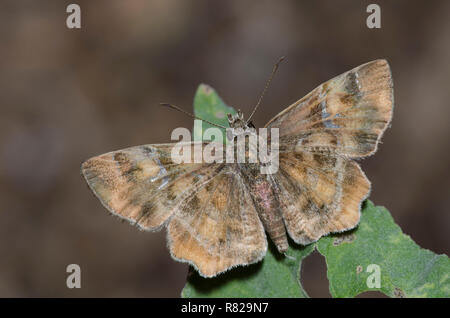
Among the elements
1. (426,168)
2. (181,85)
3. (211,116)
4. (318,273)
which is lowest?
(318,273)

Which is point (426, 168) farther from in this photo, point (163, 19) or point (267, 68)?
point (163, 19)

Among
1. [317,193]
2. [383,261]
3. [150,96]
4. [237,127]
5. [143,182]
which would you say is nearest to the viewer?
[383,261]

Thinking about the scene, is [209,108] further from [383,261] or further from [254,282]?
[383,261]

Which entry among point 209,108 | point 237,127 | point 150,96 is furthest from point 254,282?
point 150,96

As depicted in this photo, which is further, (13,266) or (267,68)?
(267,68)

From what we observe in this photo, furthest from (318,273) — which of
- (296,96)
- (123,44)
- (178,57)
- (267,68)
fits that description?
(123,44)

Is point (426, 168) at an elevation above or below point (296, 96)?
below

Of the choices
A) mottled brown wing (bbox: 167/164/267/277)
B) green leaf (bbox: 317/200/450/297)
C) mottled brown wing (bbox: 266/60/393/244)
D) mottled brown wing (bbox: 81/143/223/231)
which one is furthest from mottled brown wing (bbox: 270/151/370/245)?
mottled brown wing (bbox: 81/143/223/231)
